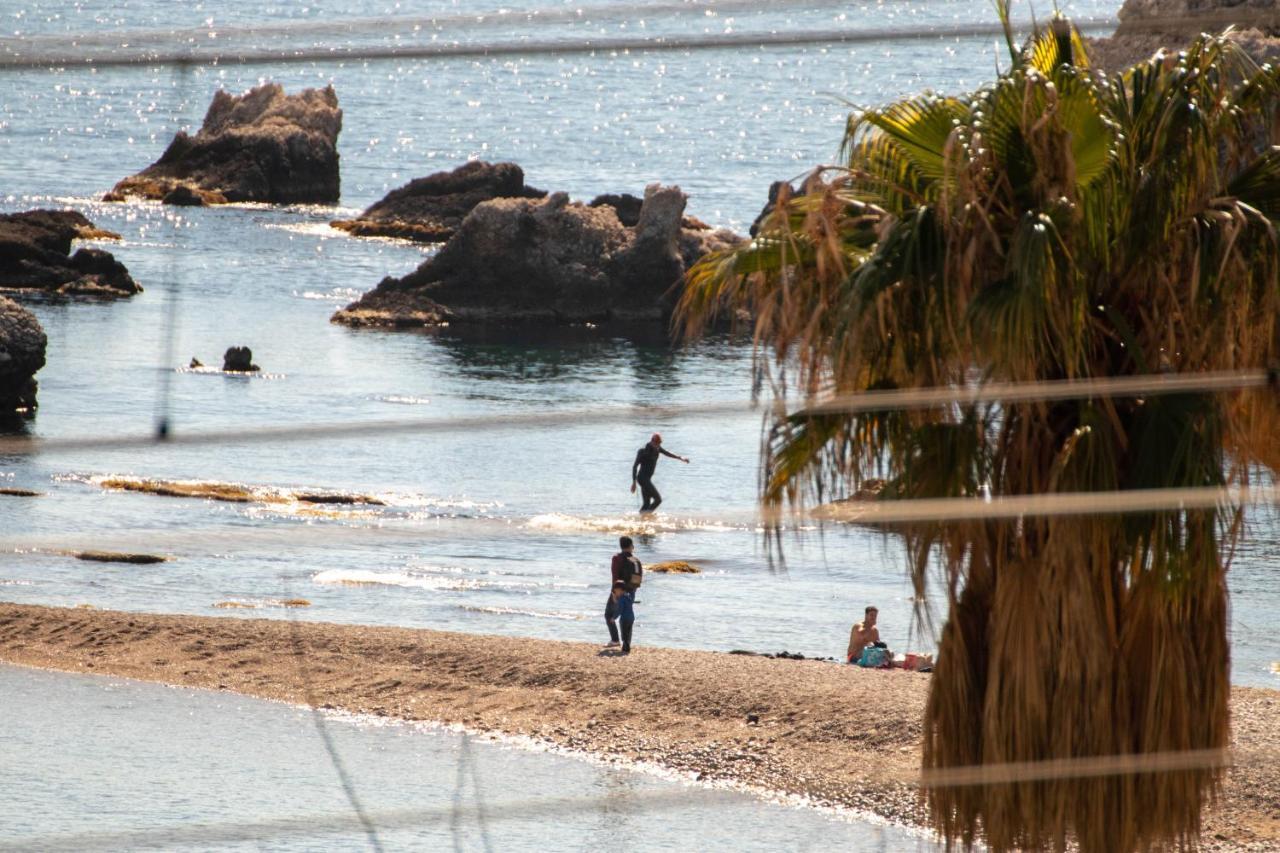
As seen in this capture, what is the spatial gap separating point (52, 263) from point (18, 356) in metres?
28.1

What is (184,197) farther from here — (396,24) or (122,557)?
(396,24)

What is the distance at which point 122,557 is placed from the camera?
31844 mm

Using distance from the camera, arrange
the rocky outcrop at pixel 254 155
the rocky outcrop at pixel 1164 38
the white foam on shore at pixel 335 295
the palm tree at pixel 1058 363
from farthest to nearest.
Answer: the rocky outcrop at pixel 254 155
the white foam on shore at pixel 335 295
the rocky outcrop at pixel 1164 38
the palm tree at pixel 1058 363

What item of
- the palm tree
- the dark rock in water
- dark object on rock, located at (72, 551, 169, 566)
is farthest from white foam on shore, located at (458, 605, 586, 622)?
the dark rock in water

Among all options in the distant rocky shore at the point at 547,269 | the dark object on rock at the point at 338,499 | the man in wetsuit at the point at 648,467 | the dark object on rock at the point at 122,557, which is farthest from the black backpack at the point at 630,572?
the distant rocky shore at the point at 547,269

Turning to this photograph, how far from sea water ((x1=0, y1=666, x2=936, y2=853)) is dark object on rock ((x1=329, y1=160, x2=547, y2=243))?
221 feet

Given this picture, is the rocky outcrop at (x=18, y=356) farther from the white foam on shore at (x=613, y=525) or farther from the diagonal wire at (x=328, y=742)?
the diagonal wire at (x=328, y=742)

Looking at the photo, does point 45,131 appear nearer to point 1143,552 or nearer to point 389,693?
point 389,693

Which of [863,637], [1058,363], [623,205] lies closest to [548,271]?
[623,205]

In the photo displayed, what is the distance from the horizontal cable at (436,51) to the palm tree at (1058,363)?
285cm

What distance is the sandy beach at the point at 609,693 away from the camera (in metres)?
19.8

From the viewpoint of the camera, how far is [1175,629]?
10750mm

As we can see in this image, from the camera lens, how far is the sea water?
19.3 meters

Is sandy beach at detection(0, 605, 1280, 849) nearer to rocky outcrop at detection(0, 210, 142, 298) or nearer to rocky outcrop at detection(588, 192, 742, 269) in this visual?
rocky outcrop at detection(588, 192, 742, 269)
